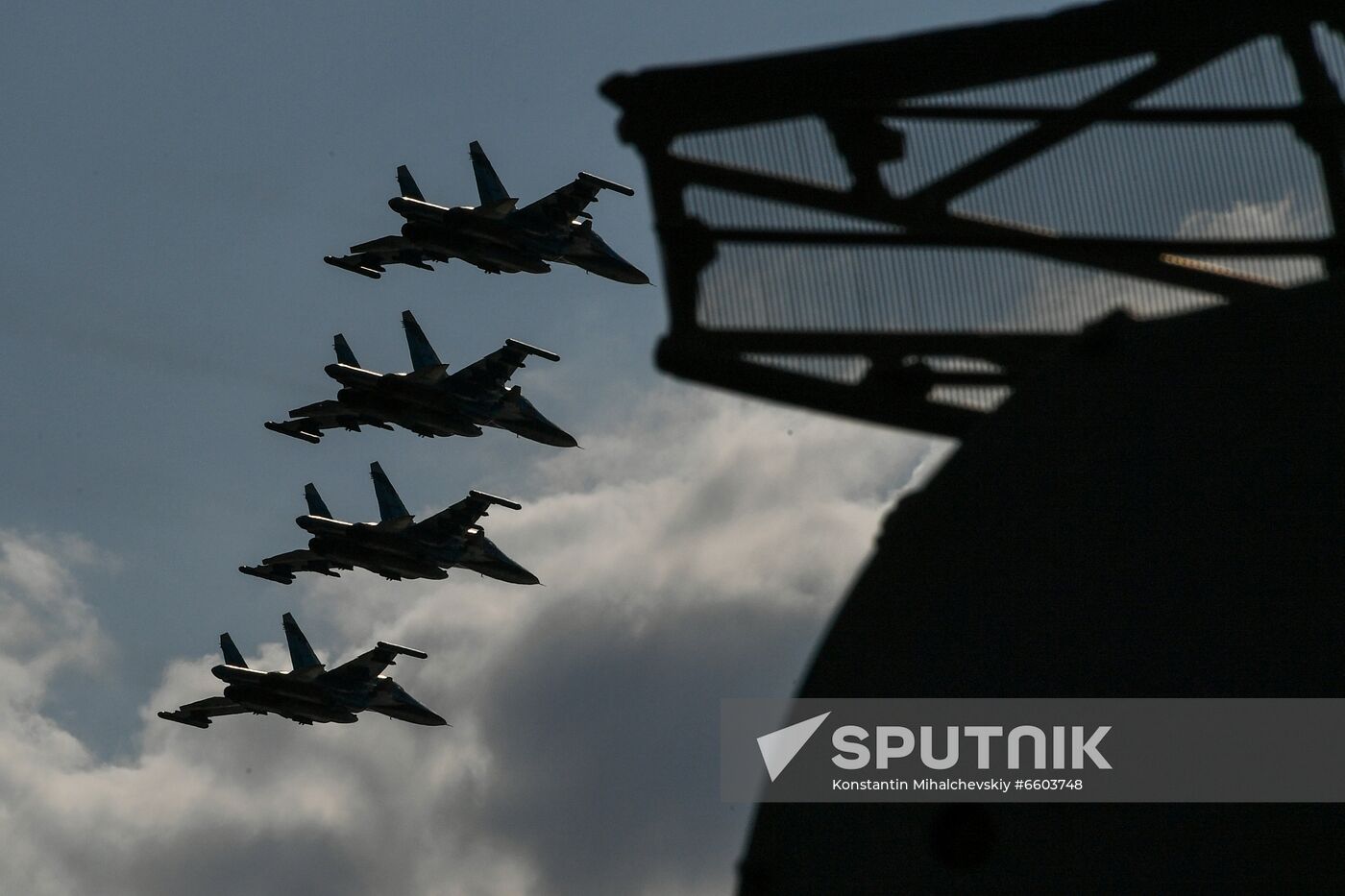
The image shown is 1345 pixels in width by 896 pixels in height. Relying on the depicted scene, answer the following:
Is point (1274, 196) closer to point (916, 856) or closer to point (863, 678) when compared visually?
point (863, 678)

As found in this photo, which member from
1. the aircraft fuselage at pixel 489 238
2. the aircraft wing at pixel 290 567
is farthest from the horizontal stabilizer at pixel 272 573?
the aircraft fuselage at pixel 489 238

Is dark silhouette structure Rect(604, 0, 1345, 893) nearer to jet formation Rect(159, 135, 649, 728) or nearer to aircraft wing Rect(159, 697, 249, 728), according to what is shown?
jet formation Rect(159, 135, 649, 728)

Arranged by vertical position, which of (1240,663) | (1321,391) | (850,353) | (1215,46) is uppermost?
(1215,46)

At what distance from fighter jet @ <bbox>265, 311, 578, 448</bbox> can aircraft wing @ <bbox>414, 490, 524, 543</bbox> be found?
13.2 ft

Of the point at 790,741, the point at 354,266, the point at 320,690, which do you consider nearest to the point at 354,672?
the point at 320,690

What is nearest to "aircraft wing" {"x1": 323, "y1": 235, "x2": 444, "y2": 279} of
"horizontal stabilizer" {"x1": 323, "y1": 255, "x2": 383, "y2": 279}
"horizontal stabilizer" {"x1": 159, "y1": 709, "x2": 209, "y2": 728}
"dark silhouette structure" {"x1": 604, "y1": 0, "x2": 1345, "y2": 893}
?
"horizontal stabilizer" {"x1": 323, "y1": 255, "x2": 383, "y2": 279}

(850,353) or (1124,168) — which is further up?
(1124,168)

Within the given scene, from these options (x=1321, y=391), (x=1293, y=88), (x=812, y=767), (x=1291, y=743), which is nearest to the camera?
(x=1291, y=743)

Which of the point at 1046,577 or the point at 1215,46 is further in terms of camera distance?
the point at 1215,46

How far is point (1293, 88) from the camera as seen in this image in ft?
29.5

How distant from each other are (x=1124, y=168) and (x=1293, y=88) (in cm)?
93

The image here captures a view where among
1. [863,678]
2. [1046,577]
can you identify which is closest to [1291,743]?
[1046,577]

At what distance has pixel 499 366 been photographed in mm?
75438

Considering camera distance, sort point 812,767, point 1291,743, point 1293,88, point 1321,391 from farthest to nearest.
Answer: point 1293,88 < point 812,767 < point 1321,391 < point 1291,743
